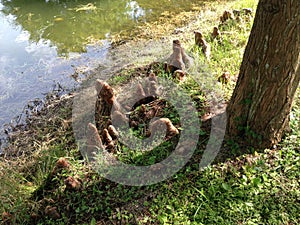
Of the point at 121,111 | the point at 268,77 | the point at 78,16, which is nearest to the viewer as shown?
the point at 268,77

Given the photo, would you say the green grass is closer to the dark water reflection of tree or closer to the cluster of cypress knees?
the cluster of cypress knees

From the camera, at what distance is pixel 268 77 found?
255cm

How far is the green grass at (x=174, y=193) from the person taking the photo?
251 centimetres

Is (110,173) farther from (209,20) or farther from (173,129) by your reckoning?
(209,20)

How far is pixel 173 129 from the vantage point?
10.2 ft

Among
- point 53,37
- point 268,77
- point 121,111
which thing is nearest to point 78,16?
point 53,37

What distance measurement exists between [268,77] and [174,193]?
53.8 inches

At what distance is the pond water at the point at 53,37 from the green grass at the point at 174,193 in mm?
1905

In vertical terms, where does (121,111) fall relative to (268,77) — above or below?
below

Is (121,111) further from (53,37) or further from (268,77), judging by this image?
(53,37)

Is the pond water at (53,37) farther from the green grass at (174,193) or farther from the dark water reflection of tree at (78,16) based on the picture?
the green grass at (174,193)

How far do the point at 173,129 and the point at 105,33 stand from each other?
4.28 m

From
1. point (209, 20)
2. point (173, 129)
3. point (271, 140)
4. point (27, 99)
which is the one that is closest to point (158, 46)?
point (209, 20)

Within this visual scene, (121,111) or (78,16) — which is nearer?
(121,111)
